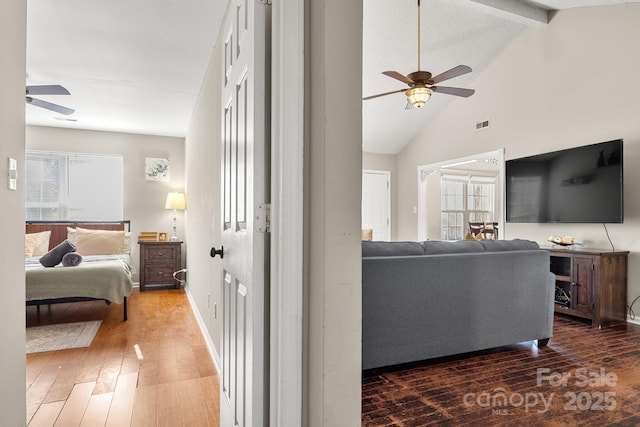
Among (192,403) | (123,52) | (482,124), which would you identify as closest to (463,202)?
(482,124)

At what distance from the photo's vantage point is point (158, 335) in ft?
10.8

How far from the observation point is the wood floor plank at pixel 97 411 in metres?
1.85

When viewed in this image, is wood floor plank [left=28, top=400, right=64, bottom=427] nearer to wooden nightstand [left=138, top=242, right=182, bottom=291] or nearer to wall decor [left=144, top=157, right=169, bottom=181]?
wooden nightstand [left=138, top=242, right=182, bottom=291]

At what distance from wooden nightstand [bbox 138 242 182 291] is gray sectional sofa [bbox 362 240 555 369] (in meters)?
4.09

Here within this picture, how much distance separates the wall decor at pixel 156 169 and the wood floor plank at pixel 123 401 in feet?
13.7

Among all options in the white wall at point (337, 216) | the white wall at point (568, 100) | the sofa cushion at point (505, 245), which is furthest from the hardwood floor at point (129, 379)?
the white wall at point (568, 100)

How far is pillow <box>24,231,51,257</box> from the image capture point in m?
4.77

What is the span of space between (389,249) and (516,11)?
3958 mm

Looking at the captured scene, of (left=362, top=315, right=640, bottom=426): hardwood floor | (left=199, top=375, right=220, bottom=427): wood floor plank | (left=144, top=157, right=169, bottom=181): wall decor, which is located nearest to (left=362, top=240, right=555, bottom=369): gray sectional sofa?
(left=362, top=315, right=640, bottom=426): hardwood floor

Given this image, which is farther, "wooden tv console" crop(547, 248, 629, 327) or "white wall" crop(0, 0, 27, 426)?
"wooden tv console" crop(547, 248, 629, 327)

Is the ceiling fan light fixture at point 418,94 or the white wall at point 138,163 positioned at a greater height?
the ceiling fan light fixture at point 418,94

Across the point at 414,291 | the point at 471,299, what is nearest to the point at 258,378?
the point at 414,291

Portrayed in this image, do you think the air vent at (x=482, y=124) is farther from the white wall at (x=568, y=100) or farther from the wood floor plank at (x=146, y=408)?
the wood floor plank at (x=146, y=408)

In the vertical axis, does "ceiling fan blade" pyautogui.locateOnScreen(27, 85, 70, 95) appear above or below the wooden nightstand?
above
